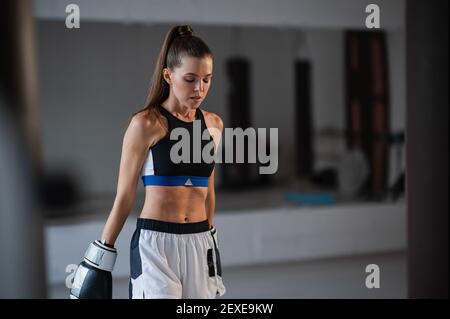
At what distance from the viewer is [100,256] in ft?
5.83

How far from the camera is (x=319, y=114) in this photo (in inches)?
237

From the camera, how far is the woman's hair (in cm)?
178

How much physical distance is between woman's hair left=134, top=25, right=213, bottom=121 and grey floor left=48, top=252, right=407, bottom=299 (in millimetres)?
1286

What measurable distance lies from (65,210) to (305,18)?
2394 mm

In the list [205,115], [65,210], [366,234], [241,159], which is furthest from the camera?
[65,210]

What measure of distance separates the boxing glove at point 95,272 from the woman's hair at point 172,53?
41cm

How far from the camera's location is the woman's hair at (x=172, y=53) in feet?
5.84

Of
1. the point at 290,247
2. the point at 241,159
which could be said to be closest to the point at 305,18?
the point at 241,159

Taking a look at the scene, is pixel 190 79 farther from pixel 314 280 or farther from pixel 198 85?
pixel 314 280

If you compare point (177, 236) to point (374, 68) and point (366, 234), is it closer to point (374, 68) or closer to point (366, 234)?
point (366, 234)

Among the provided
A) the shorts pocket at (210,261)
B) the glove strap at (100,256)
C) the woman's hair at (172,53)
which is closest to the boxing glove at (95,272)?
the glove strap at (100,256)

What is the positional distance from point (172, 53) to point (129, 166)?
0.34 meters

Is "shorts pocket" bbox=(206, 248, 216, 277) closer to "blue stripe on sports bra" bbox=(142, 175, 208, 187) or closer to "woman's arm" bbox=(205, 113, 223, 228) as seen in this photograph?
"woman's arm" bbox=(205, 113, 223, 228)

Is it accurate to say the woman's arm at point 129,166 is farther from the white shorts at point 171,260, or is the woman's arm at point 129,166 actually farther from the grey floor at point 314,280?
the grey floor at point 314,280
